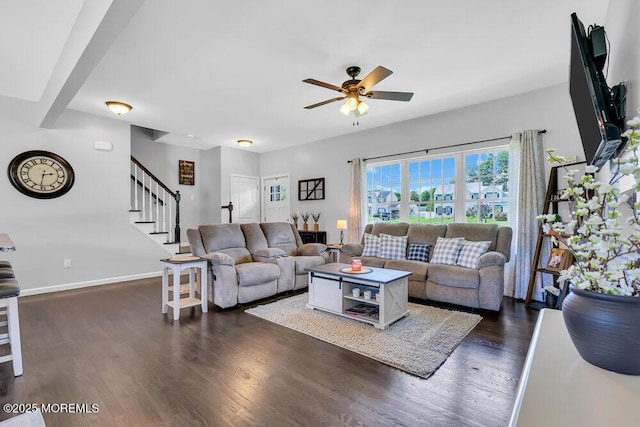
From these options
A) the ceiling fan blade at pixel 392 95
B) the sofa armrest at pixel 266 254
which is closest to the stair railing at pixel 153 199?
the sofa armrest at pixel 266 254

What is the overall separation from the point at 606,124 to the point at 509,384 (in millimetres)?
1690

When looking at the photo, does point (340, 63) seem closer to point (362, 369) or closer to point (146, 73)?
point (146, 73)

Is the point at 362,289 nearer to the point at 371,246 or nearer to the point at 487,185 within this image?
the point at 371,246

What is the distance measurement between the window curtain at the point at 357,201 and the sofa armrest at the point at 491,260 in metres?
2.45

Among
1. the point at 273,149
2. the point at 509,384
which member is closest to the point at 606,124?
the point at 509,384

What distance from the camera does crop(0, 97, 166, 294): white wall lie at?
429 cm

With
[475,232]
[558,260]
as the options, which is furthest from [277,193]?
[558,260]

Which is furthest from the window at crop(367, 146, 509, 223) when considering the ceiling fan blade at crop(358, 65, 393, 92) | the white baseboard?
the white baseboard

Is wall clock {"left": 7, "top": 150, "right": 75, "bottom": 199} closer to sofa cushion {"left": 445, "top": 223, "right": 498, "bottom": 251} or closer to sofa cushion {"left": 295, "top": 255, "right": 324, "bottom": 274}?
sofa cushion {"left": 295, "top": 255, "right": 324, "bottom": 274}

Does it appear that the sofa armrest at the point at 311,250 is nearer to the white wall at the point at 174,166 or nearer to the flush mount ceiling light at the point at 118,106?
the white wall at the point at 174,166

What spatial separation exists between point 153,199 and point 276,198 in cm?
265

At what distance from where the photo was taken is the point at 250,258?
4.48 metres

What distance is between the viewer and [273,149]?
743cm

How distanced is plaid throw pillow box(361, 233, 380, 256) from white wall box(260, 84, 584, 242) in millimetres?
1312
